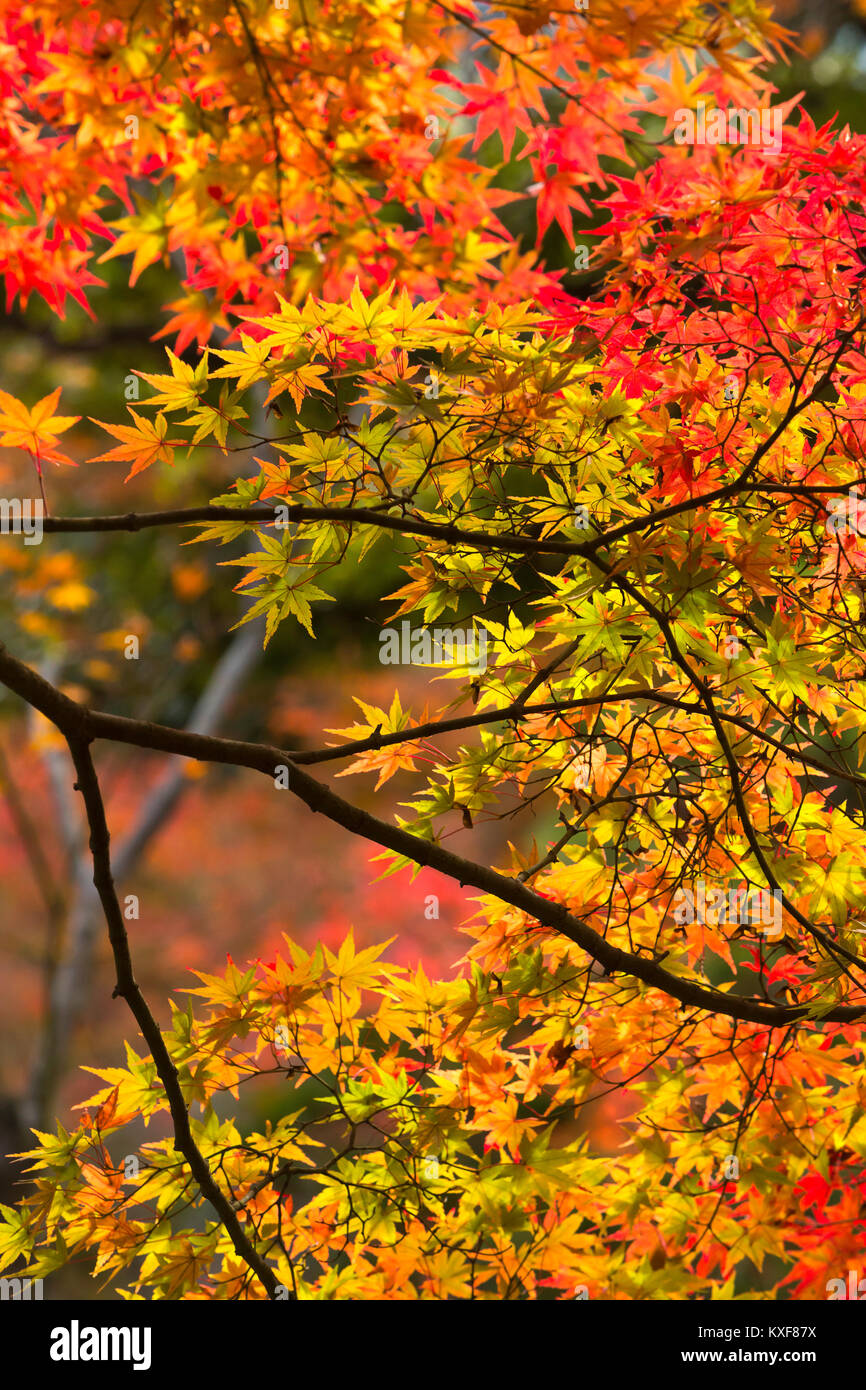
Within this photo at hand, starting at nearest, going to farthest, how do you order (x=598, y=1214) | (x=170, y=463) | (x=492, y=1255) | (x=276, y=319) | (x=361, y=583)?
(x=276, y=319), (x=170, y=463), (x=492, y=1255), (x=598, y=1214), (x=361, y=583)

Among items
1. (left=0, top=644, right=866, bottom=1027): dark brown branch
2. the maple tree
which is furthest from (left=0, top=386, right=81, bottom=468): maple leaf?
(left=0, top=644, right=866, bottom=1027): dark brown branch

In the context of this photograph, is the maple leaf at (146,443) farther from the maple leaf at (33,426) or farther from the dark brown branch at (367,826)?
the dark brown branch at (367,826)

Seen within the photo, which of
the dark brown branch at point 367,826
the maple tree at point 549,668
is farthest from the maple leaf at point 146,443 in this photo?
the dark brown branch at point 367,826

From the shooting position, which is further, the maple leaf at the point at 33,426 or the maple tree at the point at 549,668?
the maple leaf at the point at 33,426

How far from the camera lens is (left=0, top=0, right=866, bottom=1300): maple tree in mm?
1527

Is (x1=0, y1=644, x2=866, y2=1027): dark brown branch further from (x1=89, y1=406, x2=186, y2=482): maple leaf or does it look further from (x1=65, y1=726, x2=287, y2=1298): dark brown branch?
(x1=89, y1=406, x2=186, y2=482): maple leaf

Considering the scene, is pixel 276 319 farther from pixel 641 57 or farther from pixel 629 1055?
pixel 629 1055

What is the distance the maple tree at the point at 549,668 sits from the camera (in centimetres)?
153

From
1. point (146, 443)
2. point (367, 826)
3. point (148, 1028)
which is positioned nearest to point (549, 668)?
point (367, 826)

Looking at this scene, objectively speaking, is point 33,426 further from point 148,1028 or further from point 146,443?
point 148,1028

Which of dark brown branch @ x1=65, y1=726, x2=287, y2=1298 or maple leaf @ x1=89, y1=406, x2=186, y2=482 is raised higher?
maple leaf @ x1=89, y1=406, x2=186, y2=482

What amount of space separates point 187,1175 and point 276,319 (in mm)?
1291
